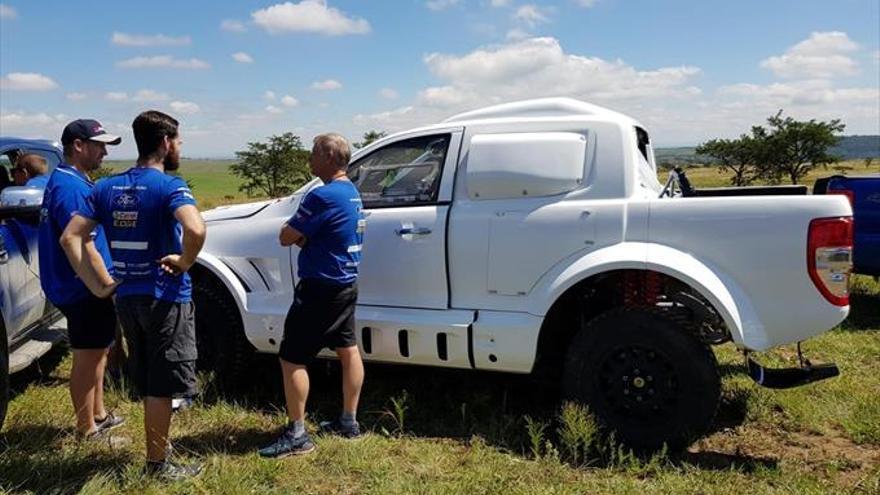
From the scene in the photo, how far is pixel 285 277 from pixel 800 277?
9.97 ft

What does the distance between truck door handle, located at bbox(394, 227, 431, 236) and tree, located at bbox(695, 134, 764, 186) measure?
124 ft

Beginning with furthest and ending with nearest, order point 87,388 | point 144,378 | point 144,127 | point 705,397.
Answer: point 87,388
point 705,397
point 144,378
point 144,127

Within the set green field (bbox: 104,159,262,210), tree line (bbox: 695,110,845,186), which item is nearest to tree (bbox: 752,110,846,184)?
tree line (bbox: 695,110,845,186)

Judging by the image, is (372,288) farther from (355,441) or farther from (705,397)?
(705,397)

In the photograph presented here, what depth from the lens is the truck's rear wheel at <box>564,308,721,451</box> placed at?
3654mm

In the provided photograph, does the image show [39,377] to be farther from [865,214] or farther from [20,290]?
[865,214]

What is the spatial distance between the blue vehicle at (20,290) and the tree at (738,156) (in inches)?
1510

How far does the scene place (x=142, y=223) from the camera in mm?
3152

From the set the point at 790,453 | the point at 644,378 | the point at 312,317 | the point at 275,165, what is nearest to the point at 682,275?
the point at 644,378

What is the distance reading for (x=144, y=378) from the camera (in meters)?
3.42

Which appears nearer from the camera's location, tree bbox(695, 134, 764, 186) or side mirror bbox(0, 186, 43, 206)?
side mirror bbox(0, 186, 43, 206)

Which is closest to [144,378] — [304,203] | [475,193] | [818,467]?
[304,203]

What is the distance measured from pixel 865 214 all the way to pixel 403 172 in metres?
5.02

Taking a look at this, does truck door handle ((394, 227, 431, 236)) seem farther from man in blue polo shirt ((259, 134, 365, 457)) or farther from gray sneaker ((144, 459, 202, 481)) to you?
gray sneaker ((144, 459, 202, 481))
